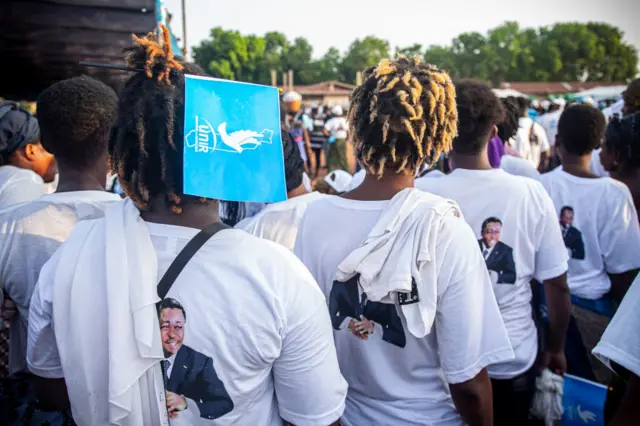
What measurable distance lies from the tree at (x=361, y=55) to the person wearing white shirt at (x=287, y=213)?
75061mm

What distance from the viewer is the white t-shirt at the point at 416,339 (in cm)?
149

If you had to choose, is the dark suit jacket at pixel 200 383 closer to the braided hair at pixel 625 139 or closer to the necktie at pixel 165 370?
the necktie at pixel 165 370

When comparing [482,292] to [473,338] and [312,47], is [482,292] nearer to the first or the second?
[473,338]

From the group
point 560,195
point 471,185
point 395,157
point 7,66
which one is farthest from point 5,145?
point 560,195

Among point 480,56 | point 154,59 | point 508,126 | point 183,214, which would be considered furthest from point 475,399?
point 480,56

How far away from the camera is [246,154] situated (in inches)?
45.3

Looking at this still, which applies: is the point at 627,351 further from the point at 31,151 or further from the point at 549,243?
the point at 31,151

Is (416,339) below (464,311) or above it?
below

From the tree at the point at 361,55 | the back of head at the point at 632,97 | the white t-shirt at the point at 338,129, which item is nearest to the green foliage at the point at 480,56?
the tree at the point at 361,55

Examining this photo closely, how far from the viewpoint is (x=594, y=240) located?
108 inches

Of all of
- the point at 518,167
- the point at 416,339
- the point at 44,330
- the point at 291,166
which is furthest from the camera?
the point at 518,167

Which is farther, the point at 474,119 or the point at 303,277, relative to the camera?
the point at 474,119

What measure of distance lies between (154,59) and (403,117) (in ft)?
2.58

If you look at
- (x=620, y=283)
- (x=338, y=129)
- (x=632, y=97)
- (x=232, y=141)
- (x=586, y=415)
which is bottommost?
(x=586, y=415)
